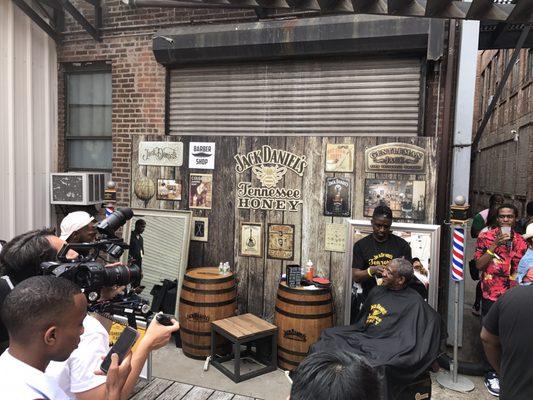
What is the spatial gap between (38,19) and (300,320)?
5511 mm

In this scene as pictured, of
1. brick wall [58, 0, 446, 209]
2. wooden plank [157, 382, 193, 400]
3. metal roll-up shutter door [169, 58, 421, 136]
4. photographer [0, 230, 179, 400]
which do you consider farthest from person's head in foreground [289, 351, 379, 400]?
brick wall [58, 0, 446, 209]

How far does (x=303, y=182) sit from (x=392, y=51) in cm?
188

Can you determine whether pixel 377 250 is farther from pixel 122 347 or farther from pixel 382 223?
pixel 122 347

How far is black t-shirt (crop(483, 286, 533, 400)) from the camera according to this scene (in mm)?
2205

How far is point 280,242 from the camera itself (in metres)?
5.27

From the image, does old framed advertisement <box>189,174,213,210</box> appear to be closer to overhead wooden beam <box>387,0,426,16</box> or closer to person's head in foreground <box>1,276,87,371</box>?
overhead wooden beam <box>387,0,426,16</box>

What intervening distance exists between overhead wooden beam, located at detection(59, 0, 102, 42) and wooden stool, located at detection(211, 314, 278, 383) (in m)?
4.50

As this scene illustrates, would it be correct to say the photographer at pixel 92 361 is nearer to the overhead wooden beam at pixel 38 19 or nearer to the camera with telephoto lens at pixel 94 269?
the camera with telephoto lens at pixel 94 269

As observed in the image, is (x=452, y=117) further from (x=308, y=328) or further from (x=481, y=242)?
(x=308, y=328)

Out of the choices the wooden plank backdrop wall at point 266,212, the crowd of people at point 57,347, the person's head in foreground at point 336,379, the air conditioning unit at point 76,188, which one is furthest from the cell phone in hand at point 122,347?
the air conditioning unit at point 76,188

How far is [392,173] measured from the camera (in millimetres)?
4879

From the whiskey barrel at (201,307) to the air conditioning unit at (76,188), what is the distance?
2.51 meters

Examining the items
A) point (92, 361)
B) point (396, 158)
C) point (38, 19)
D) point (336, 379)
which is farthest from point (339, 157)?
point (38, 19)

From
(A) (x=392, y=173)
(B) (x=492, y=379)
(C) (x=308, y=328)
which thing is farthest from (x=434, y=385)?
(A) (x=392, y=173)
